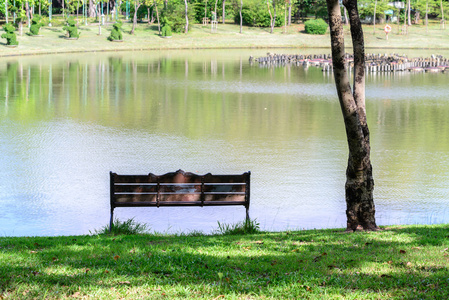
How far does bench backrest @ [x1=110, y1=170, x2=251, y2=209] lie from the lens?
8.59 m

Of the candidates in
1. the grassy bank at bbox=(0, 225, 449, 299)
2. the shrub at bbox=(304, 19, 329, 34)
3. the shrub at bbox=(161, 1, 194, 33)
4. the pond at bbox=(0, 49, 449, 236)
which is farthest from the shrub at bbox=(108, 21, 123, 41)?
the grassy bank at bbox=(0, 225, 449, 299)

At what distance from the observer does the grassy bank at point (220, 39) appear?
211 ft

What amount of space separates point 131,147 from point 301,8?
289 ft

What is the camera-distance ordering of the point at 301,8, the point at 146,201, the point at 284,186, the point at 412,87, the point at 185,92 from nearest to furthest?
the point at 146,201 < the point at 284,186 < the point at 185,92 < the point at 412,87 < the point at 301,8

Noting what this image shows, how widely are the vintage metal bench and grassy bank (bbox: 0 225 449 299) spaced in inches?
49.6

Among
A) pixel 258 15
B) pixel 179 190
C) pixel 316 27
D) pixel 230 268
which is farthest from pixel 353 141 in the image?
pixel 258 15

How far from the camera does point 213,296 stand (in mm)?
4945

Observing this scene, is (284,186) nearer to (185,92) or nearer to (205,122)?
(205,122)

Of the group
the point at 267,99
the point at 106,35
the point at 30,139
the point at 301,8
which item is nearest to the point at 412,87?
the point at 267,99

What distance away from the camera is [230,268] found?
5754mm

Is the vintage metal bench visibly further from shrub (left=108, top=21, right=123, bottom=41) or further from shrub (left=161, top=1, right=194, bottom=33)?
shrub (left=161, top=1, right=194, bottom=33)

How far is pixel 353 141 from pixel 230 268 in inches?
136

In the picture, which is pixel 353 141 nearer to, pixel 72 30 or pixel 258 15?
pixel 72 30

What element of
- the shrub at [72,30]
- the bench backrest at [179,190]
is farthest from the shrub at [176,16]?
the bench backrest at [179,190]
